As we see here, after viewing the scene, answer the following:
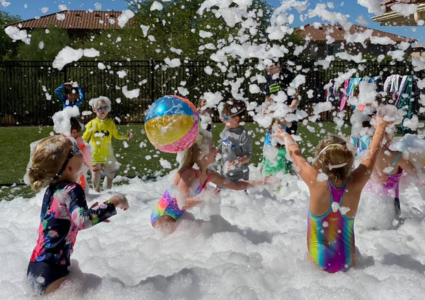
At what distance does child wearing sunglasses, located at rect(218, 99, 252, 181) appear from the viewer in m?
6.29

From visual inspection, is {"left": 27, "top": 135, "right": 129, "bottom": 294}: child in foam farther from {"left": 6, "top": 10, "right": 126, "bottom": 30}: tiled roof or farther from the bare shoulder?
{"left": 6, "top": 10, "right": 126, "bottom": 30}: tiled roof

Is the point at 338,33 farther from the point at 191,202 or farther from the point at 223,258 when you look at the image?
the point at 223,258

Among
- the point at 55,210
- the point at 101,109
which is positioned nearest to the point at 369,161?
the point at 55,210

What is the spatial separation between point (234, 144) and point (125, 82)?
666 inches

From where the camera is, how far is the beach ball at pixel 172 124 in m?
4.46

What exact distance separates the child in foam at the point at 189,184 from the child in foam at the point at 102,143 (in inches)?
112

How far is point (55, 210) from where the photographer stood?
323 cm

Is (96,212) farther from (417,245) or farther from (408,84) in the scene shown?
(408,84)

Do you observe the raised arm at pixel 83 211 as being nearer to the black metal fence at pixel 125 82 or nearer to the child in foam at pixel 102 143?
the child in foam at pixel 102 143

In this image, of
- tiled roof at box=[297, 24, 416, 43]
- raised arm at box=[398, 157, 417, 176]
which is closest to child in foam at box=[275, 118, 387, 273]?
raised arm at box=[398, 157, 417, 176]

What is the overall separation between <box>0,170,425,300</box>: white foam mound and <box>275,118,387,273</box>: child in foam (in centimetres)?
14

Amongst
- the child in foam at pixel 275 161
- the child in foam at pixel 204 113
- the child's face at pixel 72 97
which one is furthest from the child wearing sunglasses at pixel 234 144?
the child's face at pixel 72 97

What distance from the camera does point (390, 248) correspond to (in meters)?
4.45

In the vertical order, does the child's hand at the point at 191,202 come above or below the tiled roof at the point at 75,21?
above
